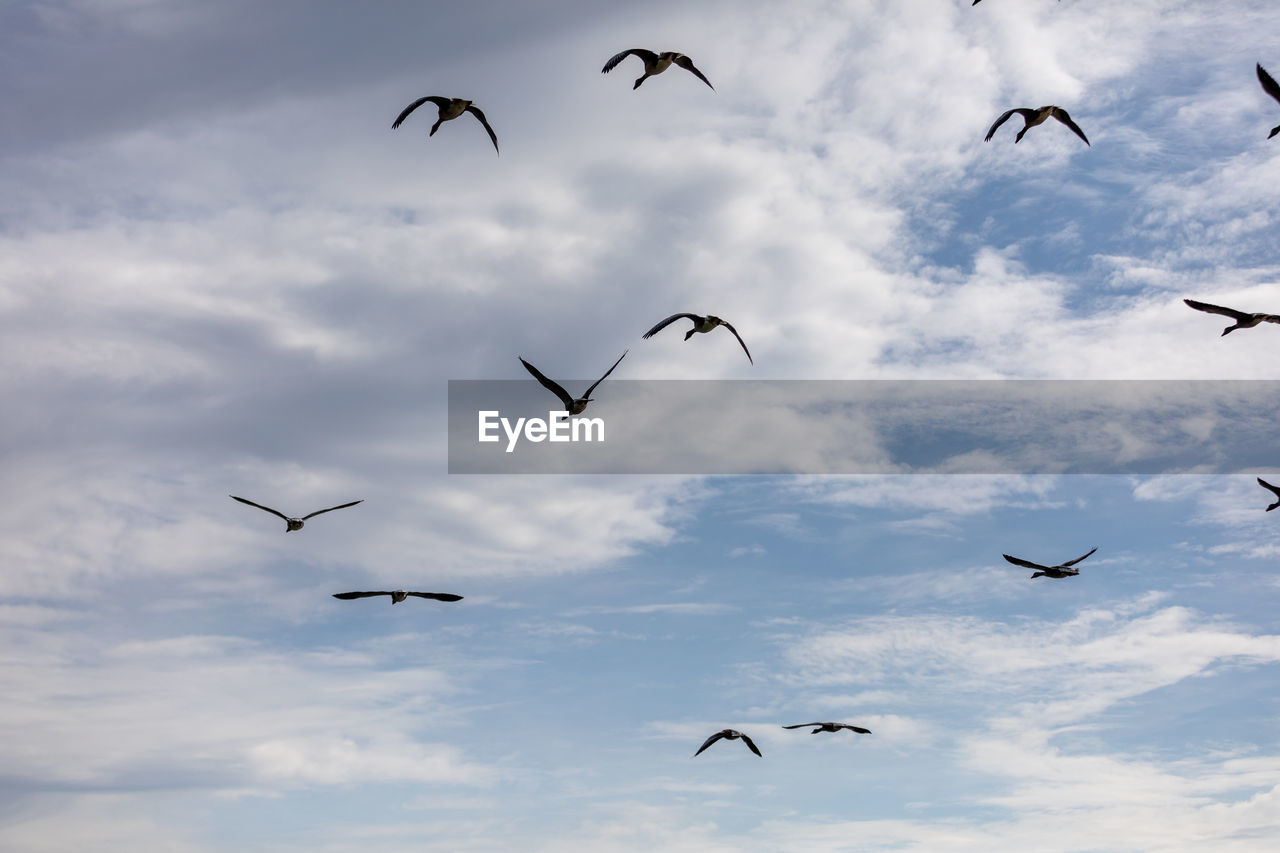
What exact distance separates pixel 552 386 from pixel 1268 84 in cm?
2841

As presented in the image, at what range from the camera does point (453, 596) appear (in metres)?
54.3

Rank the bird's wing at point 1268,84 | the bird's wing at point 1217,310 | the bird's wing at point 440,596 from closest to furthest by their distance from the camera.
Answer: the bird's wing at point 1268,84, the bird's wing at point 1217,310, the bird's wing at point 440,596

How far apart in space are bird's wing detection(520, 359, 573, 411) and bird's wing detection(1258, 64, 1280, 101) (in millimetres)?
27814

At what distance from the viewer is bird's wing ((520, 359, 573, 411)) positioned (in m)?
46.7

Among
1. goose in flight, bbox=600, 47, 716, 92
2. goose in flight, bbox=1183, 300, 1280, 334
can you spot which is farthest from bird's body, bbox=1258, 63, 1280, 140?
goose in flight, bbox=600, 47, 716, 92

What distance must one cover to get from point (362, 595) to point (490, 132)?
2404cm

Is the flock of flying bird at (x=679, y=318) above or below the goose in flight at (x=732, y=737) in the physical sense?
above

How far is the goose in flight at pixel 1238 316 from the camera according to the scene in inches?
Result: 1773

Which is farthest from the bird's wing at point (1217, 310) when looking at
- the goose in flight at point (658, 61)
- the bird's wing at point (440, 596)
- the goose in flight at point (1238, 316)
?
the bird's wing at point (440, 596)

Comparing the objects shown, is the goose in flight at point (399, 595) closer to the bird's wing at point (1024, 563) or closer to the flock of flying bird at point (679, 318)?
the flock of flying bird at point (679, 318)

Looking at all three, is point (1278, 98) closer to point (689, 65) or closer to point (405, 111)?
point (689, 65)

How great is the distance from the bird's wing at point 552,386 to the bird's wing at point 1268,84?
91.3 ft

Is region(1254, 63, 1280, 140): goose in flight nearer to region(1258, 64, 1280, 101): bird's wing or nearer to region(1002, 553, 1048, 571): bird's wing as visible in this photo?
region(1258, 64, 1280, 101): bird's wing

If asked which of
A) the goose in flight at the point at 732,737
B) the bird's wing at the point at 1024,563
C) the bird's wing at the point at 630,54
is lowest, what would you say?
the goose in flight at the point at 732,737
